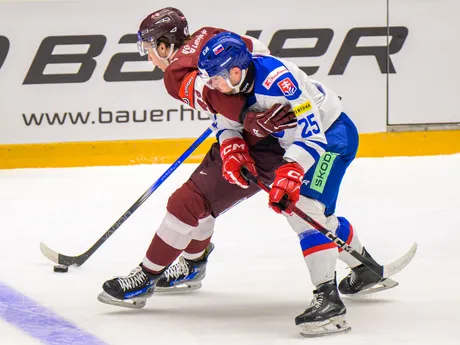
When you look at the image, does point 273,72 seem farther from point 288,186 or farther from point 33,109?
point 33,109

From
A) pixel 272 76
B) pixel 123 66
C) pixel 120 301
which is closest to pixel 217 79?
pixel 272 76

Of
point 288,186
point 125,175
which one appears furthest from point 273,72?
point 125,175

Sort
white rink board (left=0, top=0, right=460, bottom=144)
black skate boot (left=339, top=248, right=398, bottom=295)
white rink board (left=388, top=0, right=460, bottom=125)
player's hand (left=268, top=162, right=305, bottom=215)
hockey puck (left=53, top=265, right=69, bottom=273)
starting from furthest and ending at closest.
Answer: white rink board (left=388, top=0, right=460, bottom=125)
white rink board (left=0, top=0, right=460, bottom=144)
hockey puck (left=53, top=265, right=69, bottom=273)
black skate boot (left=339, top=248, right=398, bottom=295)
player's hand (left=268, top=162, right=305, bottom=215)

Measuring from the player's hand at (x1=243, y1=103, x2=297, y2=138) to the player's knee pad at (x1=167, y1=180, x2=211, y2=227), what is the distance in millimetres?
370

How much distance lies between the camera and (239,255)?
4605 mm

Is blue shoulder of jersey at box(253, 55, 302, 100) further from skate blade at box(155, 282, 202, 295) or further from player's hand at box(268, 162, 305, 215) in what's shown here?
skate blade at box(155, 282, 202, 295)

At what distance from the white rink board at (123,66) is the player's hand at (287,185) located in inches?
123

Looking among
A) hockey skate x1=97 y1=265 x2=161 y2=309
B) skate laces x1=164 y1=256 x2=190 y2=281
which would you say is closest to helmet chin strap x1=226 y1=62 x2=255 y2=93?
hockey skate x1=97 y1=265 x2=161 y2=309

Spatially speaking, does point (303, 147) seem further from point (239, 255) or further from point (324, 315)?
point (239, 255)

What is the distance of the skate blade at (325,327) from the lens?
11.3 ft

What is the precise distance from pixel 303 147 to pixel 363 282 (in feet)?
2.40

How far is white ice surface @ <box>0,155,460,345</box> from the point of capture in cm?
355

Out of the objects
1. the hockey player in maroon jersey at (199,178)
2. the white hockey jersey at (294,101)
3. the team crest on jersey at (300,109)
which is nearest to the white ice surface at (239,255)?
the hockey player in maroon jersey at (199,178)

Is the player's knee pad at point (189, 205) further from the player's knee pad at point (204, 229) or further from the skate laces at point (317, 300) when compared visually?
the skate laces at point (317, 300)
